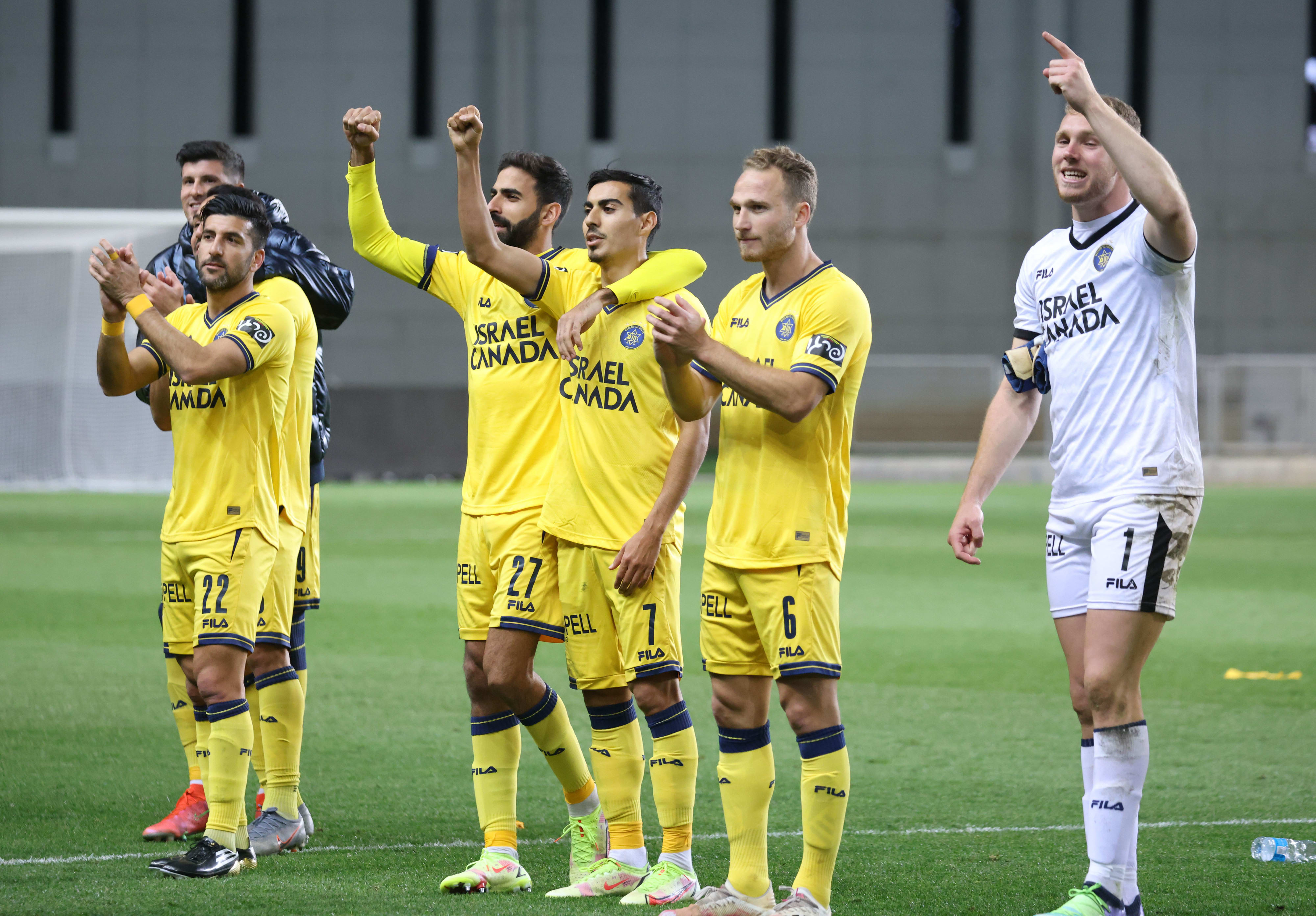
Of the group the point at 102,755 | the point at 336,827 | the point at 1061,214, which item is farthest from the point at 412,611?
the point at 1061,214

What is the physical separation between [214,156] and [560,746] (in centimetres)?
266

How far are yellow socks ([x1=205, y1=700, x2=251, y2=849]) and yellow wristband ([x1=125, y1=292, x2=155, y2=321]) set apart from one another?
127 cm

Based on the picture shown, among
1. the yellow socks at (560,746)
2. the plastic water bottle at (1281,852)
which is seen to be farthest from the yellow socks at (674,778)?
the plastic water bottle at (1281,852)

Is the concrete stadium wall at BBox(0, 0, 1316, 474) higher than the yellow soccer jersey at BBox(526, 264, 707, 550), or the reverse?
the concrete stadium wall at BBox(0, 0, 1316, 474)

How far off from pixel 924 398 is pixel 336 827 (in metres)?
27.3

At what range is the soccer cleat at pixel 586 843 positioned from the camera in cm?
462

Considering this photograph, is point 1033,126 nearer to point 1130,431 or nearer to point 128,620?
point 128,620

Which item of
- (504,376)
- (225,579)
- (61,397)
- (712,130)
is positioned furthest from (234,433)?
(712,130)

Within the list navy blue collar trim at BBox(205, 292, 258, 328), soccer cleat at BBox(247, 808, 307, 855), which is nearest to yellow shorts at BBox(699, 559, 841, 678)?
soccer cleat at BBox(247, 808, 307, 855)

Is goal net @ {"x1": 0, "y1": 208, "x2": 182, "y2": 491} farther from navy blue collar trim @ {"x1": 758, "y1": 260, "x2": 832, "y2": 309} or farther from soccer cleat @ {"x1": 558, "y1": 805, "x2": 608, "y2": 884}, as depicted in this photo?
navy blue collar trim @ {"x1": 758, "y1": 260, "x2": 832, "y2": 309}

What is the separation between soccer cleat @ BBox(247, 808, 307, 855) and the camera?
493 cm

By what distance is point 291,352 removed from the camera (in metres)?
4.93

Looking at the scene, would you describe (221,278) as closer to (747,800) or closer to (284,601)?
(284,601)

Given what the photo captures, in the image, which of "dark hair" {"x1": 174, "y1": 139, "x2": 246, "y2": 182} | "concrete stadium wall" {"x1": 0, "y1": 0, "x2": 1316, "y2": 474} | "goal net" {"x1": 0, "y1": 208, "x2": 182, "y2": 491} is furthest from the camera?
"concrete stadium wall" {"x1": 0, "y1": 0, "x2": 1316, "y2": 474}
